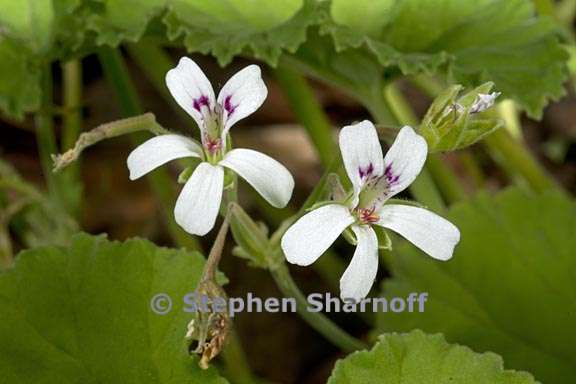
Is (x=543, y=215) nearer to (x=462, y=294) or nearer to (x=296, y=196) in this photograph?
(x=462, y=294)

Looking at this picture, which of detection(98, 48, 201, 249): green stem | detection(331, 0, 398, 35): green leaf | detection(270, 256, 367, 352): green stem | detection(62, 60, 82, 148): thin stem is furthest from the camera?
detection(62, 60, 82, 148): thin stem

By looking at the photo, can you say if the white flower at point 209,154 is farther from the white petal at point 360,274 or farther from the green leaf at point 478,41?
the green leaf at point 478,41

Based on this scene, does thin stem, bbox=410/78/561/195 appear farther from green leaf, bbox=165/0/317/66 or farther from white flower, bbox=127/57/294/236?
white flower, bbox=127/57/294/236

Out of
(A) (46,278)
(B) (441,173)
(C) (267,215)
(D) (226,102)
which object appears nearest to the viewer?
(D) (226,102)

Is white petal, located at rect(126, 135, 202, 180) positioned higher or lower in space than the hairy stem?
higher

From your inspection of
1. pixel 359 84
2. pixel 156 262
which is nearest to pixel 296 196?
pixel 359 84

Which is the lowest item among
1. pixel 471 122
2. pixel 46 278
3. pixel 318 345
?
pixel 318 345

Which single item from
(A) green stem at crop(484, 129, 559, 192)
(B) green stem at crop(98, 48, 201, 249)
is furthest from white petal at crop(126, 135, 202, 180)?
(A) green stem at crop(484, 129, 559, 192)

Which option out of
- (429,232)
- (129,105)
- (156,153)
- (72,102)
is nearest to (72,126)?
(72,102)
